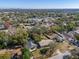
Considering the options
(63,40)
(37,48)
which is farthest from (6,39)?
(63,40)

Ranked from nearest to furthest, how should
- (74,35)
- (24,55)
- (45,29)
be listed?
(24,55)
(74,35)
(45,29)

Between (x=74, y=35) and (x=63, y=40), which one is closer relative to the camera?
(x=63, y=40)

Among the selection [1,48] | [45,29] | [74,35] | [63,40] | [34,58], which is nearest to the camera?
[34,58]

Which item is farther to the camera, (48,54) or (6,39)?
(6,39)

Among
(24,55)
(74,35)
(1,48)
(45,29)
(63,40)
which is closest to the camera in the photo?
(24,55)

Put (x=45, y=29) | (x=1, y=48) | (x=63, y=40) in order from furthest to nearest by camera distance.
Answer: (x=45, y=29) < (x=63, y=40) < (x=1, y=48)

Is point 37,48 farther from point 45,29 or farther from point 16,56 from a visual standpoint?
point 45,29

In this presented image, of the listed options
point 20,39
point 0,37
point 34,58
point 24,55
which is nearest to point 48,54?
point 34,58

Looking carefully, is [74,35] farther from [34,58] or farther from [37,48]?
[34,58]

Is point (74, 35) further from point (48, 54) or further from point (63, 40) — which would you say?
point (48, 54)
